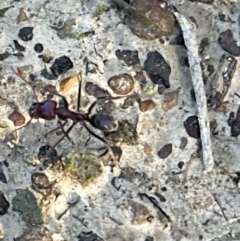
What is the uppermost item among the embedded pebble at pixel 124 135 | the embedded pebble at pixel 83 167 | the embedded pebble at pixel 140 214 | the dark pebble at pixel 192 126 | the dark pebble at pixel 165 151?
the dark pebble at pixel 192 126

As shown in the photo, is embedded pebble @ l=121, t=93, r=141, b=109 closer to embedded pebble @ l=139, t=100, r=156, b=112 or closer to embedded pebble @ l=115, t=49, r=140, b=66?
embedded pebble @ l=139, t=100, r=156, b=112

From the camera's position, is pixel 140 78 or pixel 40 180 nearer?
pixel 40 180

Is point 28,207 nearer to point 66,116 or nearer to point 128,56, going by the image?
point 66,116

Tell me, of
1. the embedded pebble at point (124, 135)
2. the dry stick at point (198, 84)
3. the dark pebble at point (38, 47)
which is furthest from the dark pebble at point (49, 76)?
the dry stick at point (198, 84)

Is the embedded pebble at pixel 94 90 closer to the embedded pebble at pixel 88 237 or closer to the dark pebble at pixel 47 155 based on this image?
the dark pebble at pixel 47 155

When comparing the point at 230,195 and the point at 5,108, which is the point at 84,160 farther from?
the point at 230,195

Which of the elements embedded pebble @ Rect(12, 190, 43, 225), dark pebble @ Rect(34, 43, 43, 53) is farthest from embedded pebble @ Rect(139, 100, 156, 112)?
embedded pebble @ Rect(12, 190, 43, 225)

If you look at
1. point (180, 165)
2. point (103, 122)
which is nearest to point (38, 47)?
point (103, 122)
